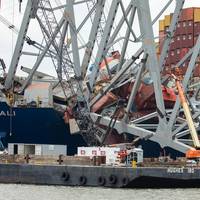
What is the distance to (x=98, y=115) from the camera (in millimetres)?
89188

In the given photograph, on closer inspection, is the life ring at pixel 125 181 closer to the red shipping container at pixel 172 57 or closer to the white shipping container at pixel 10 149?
the white shipping container at pixel 10 149

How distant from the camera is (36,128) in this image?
293 feet

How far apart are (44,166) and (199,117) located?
21.5 metres

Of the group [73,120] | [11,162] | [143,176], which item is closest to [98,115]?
[73,120]

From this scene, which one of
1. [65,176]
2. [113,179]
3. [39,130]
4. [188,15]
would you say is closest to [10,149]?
[39,130]

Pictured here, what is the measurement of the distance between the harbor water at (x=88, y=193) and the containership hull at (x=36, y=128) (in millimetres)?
18571

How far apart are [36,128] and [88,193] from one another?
26023 millimetres

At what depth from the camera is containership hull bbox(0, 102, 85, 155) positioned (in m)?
89.2

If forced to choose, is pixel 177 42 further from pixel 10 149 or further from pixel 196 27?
pixel 10 149

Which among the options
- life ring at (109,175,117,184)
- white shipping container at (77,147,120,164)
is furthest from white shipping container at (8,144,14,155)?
life ring at (109,175,117,184)

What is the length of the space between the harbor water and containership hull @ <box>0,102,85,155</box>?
731 inches

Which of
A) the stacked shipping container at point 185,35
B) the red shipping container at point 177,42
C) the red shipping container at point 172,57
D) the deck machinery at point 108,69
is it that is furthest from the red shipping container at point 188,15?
the deck machinery at point 108,69

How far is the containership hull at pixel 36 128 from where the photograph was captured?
89250 millimetres

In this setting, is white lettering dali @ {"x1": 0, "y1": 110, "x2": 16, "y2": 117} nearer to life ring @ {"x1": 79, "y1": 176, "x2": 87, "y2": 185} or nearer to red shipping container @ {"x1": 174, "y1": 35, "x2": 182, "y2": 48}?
life ring @ {"x1": 79, "y1": 176, "x2": 87, "y2": 185}
